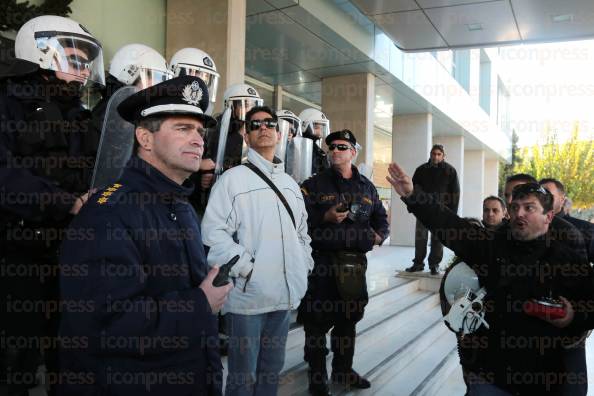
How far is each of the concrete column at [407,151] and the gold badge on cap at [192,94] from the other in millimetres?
11975

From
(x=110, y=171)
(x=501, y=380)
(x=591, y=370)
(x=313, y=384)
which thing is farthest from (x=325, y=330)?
(x=591, y=370)

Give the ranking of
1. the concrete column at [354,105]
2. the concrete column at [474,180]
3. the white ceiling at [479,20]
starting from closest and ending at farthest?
the white ceiling at [479,20], the concrete column at [354,105], the concrete column at [474,180]

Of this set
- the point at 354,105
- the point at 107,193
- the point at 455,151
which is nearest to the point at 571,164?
the point at 455,151

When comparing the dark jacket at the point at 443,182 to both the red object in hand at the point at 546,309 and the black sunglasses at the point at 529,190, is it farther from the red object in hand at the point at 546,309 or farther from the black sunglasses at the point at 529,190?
the red object in hand at the point at 546,309

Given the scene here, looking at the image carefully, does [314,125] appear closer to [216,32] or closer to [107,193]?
[216,32]

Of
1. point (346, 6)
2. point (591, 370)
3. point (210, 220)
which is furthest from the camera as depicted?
point (346, 6)

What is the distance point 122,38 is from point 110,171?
11.6 feet

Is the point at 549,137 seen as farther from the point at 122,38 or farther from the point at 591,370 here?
the point at 122,38

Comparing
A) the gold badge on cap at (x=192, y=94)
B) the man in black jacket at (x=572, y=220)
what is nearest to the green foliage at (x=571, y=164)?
the man in black jacket at (x=572, y=220)

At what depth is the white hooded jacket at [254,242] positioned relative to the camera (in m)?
2.45

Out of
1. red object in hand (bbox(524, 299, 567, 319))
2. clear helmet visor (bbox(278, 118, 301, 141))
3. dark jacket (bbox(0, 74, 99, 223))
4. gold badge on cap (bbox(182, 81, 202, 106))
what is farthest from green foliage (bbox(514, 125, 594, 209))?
gold badge on cap (bbox(182, 81, 202, 106))

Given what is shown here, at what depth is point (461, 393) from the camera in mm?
4008

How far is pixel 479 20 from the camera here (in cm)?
681

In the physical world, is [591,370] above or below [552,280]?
below
